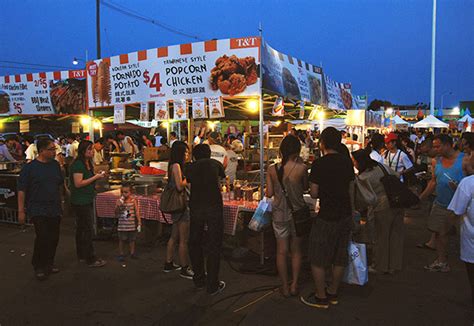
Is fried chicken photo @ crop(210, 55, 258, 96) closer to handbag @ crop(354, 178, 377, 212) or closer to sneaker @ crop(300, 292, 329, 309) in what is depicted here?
handbag @ crop(354, 178, 377, 212)

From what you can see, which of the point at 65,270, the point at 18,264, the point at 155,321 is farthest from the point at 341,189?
the point at 18,264

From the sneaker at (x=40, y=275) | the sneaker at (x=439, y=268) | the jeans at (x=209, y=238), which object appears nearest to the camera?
the jeans at (x=209, y=238)

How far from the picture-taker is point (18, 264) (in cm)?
554

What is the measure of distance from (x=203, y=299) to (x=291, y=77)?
461 centimetres

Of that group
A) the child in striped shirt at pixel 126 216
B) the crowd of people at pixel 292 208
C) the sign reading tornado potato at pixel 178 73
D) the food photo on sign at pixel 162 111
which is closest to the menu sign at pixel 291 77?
the sign reading tornado potato at pixel 178 73

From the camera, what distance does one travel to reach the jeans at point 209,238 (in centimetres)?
437

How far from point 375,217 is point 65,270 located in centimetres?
446

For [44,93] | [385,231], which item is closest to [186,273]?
[385,231]

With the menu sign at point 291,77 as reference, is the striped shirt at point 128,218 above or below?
below

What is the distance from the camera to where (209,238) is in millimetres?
4414

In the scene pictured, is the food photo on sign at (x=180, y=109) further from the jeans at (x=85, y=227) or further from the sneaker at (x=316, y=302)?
the sneaker at (x=316, y=302)

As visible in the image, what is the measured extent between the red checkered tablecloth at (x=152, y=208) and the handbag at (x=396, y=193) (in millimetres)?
1874

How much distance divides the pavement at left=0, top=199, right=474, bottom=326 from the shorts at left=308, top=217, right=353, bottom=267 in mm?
564

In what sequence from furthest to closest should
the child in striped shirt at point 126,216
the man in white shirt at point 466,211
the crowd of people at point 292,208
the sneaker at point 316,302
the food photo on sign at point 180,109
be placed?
the food photo on sign at point 180,109, the child in striped shirt at point 126,216, the sneaker at point 316,302, the crowd of people at point 292,208, the man in white shirt at point 466,211
